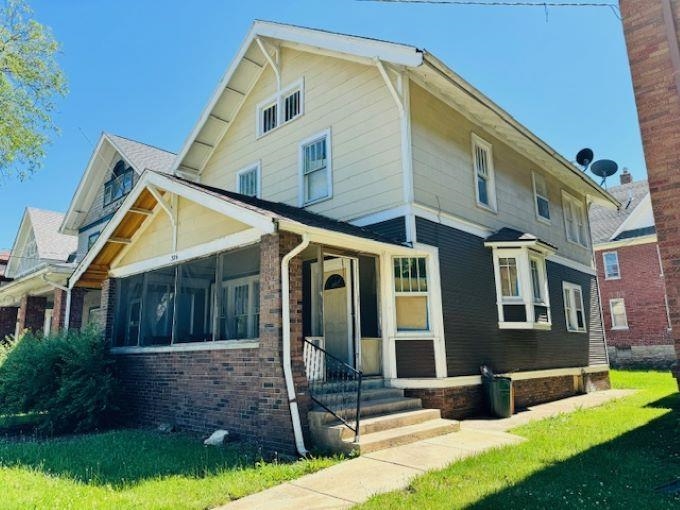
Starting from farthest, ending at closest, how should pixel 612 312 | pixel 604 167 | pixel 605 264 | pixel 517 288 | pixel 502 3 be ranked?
pixel 605 264 → pixel 612 312 → pixel 604 167 → pixel 517 288 → pixel 502 3

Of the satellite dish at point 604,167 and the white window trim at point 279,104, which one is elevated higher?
the satellite dish at point 604,167

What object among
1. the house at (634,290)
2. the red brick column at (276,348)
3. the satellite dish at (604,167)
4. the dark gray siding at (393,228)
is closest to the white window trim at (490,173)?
the dark gray siding at (393,228)

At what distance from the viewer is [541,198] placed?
14.2m

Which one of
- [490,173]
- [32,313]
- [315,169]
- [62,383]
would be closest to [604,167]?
[490,173]

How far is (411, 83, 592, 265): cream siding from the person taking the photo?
9.77 meters

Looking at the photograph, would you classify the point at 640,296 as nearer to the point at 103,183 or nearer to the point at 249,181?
the point at 249,181

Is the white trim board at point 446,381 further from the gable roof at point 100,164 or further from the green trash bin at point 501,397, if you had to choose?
the gable roof at point 100,164

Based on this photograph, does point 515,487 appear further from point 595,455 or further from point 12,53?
point 12,53

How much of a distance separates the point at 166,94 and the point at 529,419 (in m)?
12.9

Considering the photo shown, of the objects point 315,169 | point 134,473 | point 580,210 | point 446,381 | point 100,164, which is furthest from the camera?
point 100,164

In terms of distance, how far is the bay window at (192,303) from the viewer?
360 inches

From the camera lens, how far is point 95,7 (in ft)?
36.0

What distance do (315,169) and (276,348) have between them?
546 cm

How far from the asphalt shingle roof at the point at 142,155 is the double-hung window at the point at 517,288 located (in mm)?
11816
